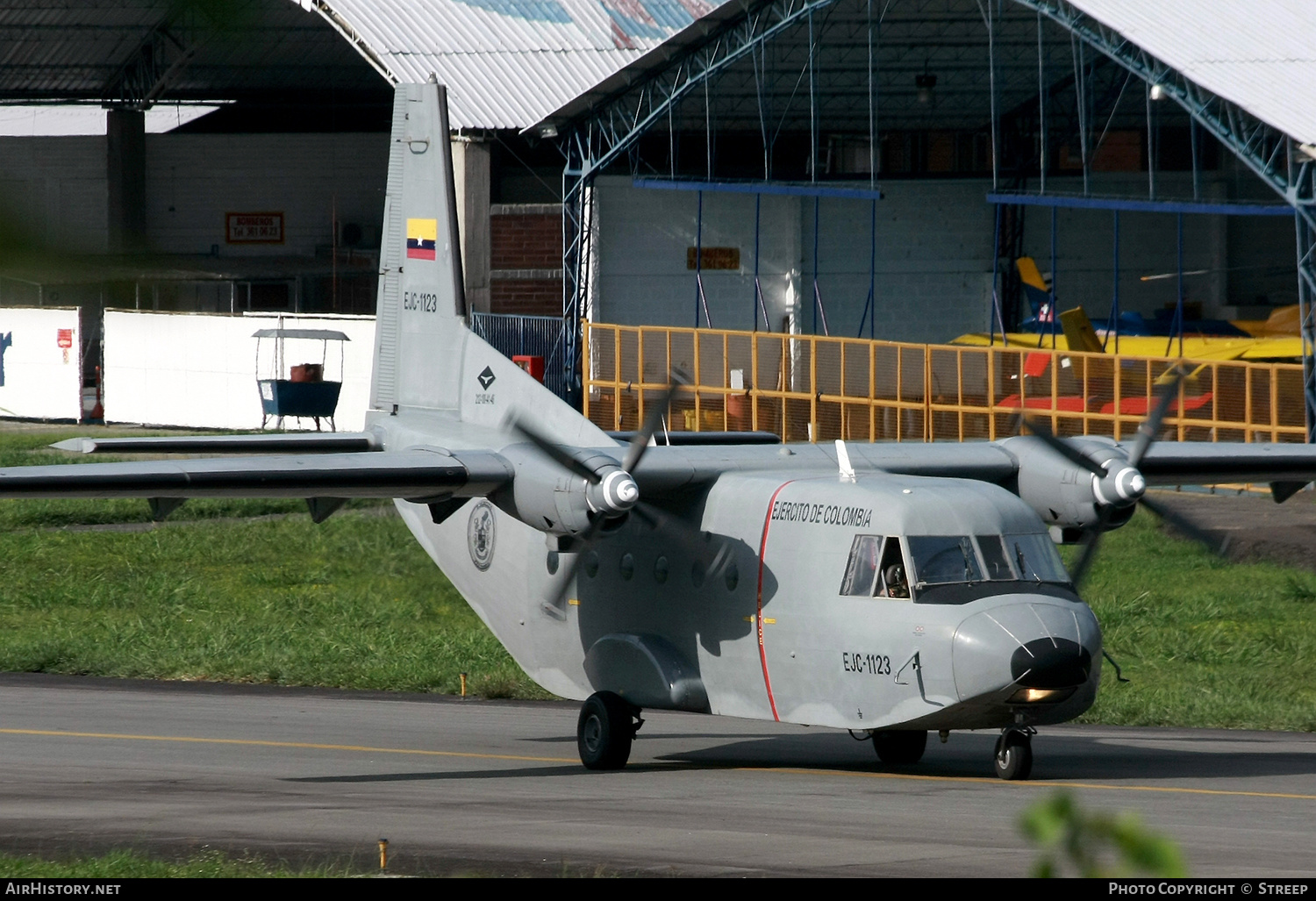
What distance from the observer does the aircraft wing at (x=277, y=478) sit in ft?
43.2

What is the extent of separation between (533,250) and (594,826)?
3227 cm

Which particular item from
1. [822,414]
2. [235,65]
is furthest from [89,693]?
[822,414]

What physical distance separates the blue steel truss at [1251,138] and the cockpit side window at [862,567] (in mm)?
19944

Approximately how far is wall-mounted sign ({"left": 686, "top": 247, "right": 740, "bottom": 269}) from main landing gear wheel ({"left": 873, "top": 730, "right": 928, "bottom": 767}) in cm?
3255

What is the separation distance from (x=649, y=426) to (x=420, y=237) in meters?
5.60

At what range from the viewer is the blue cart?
41.9 meters

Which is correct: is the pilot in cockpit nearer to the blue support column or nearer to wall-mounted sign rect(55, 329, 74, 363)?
the blue support column

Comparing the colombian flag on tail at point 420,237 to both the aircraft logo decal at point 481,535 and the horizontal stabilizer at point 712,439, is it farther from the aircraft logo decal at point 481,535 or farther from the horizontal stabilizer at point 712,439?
the horizontal stabilizer at point 712,439

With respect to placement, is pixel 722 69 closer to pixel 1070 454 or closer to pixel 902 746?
pixel 1070 454

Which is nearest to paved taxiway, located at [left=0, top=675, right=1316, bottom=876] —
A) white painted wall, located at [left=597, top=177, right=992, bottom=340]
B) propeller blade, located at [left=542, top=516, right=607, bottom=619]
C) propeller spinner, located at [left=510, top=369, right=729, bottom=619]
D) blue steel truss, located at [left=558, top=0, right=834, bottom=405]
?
propeller blade, located at [left=542, top=516, right=607, bottom=619]

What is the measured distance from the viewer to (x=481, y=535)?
15969 millimetres

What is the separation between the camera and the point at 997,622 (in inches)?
462

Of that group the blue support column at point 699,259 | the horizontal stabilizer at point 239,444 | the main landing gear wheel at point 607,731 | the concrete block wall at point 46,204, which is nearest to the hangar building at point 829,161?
the blue support column at point 699,259

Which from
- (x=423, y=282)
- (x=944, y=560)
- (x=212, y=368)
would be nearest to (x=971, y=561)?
(x=944, y=560)
